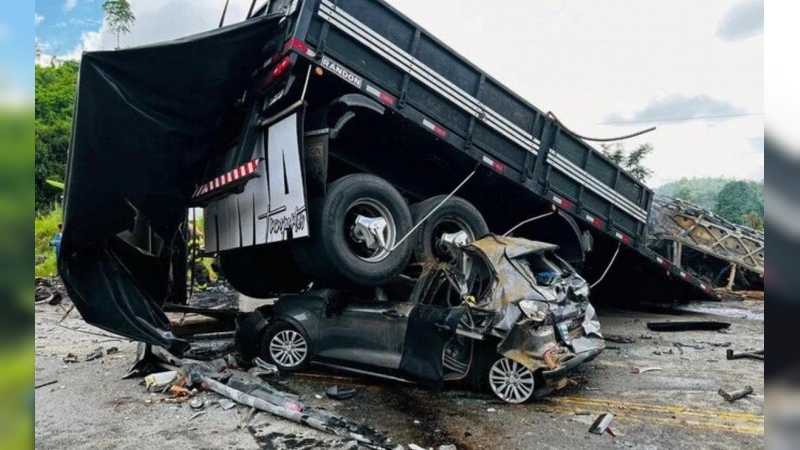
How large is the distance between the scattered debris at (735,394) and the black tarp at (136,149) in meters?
5.08

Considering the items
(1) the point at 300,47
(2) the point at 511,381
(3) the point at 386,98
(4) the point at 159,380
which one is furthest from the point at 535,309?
(4) the point at 159,380

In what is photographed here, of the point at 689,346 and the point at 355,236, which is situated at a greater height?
the point at 355,236

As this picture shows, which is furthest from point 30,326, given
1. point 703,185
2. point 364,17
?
point 703,185

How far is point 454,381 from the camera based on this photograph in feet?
16.6

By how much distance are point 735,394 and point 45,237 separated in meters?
5.48

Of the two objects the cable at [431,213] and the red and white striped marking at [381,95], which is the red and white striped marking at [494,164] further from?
the red and white striped marking at [381,95]

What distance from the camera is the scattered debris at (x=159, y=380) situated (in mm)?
5012

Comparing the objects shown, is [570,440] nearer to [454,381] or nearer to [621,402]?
[621,402]

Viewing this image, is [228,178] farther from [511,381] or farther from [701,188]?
[701,188]

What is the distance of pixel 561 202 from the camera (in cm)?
689

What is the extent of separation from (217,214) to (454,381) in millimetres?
4020

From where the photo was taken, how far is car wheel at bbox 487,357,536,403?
4613 mm

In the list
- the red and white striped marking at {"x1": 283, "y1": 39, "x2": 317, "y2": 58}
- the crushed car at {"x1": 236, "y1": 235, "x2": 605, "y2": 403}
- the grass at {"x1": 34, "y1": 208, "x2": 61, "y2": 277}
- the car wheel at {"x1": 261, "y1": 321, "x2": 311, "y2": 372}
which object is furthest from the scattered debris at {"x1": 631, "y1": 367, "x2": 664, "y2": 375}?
the grass at {"x1": 34, "y1": 208, "x2": 61, "y2": 277}

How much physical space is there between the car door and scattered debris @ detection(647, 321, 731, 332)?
16.9ft
